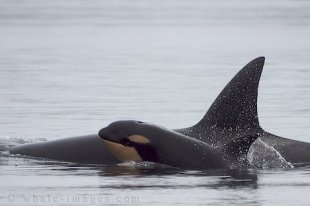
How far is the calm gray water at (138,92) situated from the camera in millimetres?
16484

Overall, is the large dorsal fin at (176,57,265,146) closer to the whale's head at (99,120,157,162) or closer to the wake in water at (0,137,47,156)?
the whale's head at (99,120,157,162)

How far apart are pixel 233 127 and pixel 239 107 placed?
29 cm

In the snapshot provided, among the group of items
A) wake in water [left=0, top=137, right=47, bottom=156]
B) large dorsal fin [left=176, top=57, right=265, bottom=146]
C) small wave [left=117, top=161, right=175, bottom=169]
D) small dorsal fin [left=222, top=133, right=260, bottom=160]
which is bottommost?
small wave [left=117, top=161, right=175, bottom=169]

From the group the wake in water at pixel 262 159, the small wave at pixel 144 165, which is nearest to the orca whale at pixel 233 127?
the wake in water at pixel 262 159

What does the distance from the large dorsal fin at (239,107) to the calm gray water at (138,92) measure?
3.35 ft

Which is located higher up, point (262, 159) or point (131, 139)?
point (131, 139)

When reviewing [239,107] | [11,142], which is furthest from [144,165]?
[11,142]

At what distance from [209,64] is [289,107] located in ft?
44.3

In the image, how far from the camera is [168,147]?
18141 mm

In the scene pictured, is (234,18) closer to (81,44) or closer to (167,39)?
(167,39)

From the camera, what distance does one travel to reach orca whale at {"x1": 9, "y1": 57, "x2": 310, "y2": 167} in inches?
747

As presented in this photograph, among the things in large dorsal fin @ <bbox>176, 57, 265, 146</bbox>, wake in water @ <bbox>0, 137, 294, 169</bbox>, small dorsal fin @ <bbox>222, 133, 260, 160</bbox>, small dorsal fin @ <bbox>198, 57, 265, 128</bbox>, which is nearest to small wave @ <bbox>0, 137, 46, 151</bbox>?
wake in water @ <bbox>0, 137, 294, 169</bbox>

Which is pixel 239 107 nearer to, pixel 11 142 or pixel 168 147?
pixel 168 147

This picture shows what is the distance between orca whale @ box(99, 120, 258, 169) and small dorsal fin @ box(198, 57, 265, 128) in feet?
2.59
